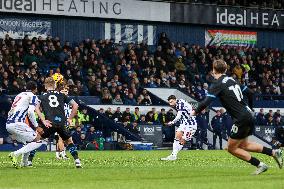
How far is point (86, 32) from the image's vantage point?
160 ft

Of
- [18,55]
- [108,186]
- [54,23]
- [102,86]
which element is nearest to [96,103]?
[102,86]

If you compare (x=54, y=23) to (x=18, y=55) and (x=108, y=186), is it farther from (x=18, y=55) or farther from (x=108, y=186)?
(x=108, y=186)

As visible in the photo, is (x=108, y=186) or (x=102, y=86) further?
(x=102, y=86)

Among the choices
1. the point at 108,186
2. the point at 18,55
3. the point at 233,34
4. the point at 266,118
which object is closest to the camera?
the point at 108,186

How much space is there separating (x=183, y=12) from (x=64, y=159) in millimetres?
25998

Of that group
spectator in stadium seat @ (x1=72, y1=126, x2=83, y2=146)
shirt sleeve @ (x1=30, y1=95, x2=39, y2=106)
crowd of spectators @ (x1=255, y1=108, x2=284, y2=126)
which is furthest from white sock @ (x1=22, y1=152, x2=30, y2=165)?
crowd of spectators @ (x1=255, y1=108, x2=284, y2=126)

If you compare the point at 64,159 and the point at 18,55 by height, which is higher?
the point at 18,55

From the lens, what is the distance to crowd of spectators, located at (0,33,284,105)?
3969cm

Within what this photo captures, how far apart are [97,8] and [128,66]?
531cm

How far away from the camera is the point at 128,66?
43.8 meters

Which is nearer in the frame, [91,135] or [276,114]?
[91,135]

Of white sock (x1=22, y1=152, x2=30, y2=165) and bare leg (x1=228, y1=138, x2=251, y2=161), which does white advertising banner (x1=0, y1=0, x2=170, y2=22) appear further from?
bare leg (x1=228, y1=138, x2=251, y2=161)

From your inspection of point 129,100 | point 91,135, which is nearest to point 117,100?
point 129,100

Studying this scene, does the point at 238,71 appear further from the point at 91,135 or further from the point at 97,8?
the point at 91,135
